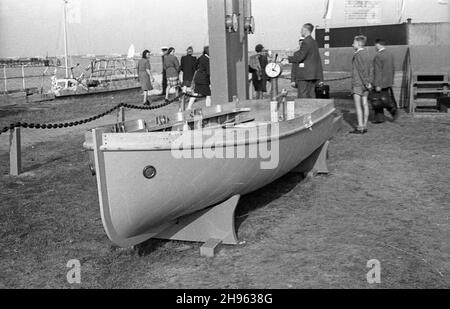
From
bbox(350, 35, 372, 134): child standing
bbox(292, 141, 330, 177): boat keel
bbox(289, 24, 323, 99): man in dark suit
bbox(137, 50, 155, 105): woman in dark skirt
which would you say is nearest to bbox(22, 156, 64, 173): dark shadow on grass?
bbox(292, 141, 330, 177): boat keel

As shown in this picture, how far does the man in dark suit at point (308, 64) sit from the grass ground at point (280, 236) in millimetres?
1945

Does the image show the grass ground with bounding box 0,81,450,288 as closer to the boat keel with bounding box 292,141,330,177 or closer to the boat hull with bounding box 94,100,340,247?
the boat keel with bounding box 292,141,330,177

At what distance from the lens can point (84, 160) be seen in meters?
7.76

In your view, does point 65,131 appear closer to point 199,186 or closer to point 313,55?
point 313,55

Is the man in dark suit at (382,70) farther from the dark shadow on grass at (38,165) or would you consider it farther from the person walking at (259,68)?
the dark shadow on grass at (38,165)

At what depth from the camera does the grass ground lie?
350cm

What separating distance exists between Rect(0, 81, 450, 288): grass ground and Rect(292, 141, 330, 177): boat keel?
137 mm

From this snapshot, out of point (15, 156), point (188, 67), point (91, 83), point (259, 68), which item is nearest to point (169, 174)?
point (15, 156)

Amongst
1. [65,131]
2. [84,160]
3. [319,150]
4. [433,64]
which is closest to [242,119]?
[319,150]

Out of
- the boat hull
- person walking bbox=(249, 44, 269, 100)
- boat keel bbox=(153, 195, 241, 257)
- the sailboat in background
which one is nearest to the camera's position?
the boat hull

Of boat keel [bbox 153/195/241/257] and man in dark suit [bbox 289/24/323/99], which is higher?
man in dark suit [bbox 289/24/323/99]

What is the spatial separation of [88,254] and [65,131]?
7.52 meters

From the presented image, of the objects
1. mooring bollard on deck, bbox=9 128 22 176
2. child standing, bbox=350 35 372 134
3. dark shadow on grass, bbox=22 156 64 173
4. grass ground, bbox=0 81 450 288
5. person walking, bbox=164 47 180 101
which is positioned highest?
person walking, bbox=164 47 180 101
